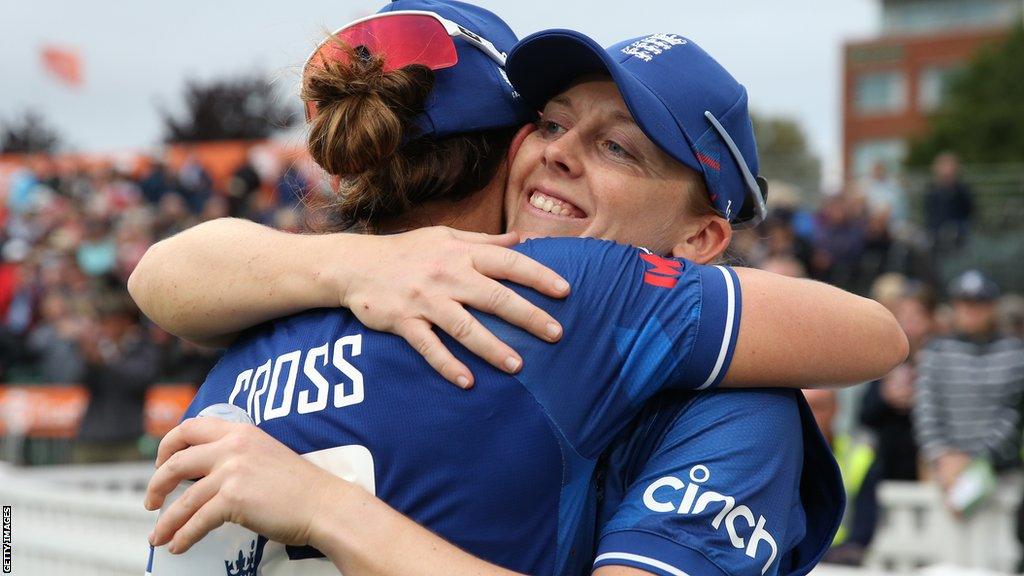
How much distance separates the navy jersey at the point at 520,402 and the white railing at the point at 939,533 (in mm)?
5034

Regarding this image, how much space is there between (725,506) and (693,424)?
0.14 meters

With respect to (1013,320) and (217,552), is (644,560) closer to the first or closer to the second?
(217,552)

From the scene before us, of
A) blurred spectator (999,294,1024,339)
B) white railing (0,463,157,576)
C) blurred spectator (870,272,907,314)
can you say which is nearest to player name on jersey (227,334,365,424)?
white railing (0,463,157,576)

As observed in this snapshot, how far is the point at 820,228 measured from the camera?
13.1 meters

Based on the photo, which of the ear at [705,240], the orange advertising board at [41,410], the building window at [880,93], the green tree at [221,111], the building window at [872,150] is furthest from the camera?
the building window at [872,150]

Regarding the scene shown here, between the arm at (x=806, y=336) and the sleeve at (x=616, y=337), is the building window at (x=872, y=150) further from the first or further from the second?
the sleeve at (x=616, y=337)

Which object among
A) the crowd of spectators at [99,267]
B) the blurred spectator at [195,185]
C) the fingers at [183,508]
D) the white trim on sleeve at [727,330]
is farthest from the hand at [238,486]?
the blurred spectator at [195,185]

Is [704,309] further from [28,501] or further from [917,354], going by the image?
[917,354]

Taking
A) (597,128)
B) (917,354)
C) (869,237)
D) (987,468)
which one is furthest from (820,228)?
(597,128)

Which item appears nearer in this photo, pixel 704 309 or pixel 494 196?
pixel 704 309

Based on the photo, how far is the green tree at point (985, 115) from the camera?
48125 millimetres

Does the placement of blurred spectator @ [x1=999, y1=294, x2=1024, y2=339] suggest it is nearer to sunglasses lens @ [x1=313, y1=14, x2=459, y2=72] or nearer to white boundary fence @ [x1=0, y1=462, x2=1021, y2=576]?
white boundary fence @ [x1=0, y1=462, x2=1021, y2=576]

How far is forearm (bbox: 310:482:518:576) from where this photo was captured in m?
1.67

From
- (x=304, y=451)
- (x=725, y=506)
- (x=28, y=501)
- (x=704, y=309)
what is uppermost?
(x=704, y=309)
